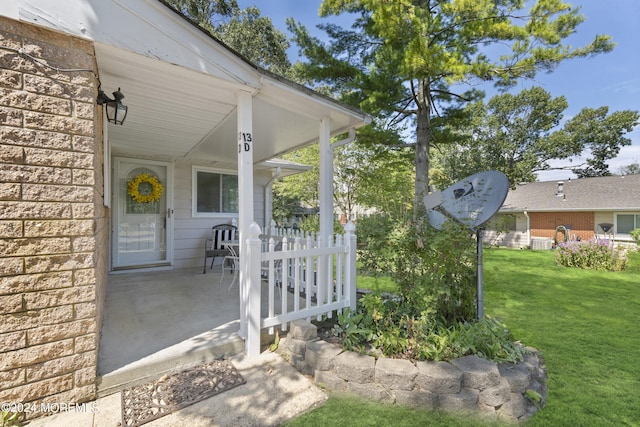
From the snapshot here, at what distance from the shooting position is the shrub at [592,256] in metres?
7.79

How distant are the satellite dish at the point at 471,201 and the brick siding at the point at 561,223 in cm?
1629

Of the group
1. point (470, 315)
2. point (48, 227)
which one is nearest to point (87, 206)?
point (48, 227)

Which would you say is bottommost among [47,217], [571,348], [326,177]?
[571,348]

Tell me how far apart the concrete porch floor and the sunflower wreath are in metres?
1.66

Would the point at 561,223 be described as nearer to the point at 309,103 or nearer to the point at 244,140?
the point at 309,103

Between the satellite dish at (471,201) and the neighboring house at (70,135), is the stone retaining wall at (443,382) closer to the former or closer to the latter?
the neighboring house at (70,135)

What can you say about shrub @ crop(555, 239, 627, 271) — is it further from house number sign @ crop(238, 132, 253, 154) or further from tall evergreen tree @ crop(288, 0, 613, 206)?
house number sign @ crop(238, 132, 253, 154)

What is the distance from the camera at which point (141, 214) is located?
5625 mm

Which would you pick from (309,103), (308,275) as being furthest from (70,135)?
(308,275)

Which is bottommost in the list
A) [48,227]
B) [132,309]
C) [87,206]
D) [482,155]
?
[132,309]

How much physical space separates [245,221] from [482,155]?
20493mm

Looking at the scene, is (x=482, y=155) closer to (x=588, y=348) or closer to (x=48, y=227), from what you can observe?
(x=588, y=348)

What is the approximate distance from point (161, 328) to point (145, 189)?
369 centimetres

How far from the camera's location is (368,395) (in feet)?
7.06
